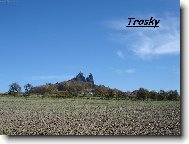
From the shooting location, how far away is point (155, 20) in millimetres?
13242

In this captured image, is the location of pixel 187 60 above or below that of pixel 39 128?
above

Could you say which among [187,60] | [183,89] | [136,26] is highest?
[136,26]

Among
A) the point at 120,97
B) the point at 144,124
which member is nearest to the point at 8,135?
the point at 144,124

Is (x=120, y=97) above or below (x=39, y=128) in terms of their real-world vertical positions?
above

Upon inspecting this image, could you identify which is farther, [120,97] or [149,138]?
[120,97]

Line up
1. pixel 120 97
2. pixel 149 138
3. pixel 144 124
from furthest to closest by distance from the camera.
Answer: pixel 120 97, pixel 144 124, pixel 149 138

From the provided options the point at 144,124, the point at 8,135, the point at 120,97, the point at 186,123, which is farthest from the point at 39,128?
the point at 120,97

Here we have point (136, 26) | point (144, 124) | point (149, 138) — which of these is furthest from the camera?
point (144, 124)

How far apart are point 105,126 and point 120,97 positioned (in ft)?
84.5

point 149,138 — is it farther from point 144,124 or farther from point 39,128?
point 39,128

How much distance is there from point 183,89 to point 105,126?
3622 millimetres

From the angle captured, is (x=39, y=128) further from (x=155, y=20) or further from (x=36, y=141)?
(x=155, y=20)

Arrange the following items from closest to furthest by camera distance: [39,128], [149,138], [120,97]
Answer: [149,138] → [39,128] → [120,97]

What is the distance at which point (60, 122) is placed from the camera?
1612 cm
